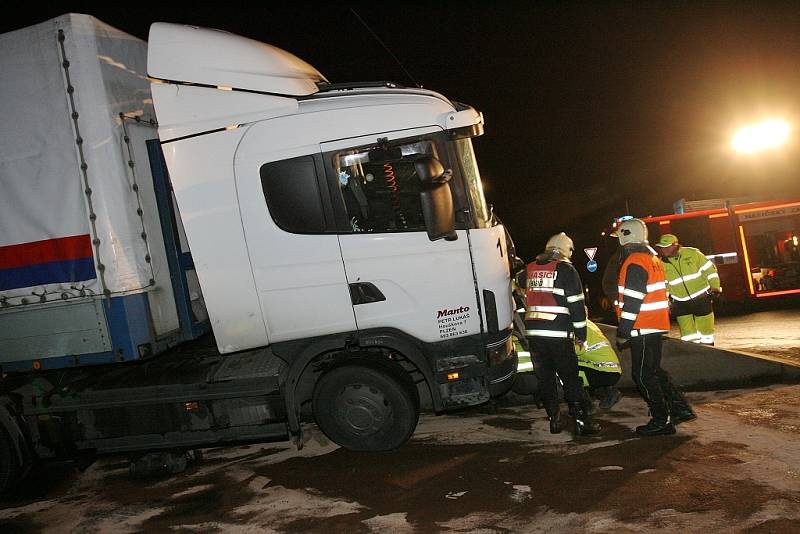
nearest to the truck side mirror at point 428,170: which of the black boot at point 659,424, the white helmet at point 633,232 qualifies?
the white helmet at point 633,232

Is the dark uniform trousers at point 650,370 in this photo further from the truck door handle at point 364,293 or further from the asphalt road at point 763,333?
the asphalt road at point 763,333

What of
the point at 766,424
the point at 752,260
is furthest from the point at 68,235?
the point at 752,260

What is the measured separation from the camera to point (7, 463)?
5281mm

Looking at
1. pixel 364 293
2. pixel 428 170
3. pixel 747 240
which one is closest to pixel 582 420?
pixel 364 293

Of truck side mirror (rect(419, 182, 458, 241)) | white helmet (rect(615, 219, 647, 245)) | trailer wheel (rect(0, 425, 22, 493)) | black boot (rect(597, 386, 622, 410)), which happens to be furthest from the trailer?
black boot (rect(597, 386, 622, 410))

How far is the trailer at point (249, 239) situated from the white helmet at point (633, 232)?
1195 millimetres

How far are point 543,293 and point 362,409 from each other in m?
1.86

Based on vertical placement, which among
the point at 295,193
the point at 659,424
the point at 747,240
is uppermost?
the point at 295,193

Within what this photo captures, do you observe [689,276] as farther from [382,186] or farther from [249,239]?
[249,239]

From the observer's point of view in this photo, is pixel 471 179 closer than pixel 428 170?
No

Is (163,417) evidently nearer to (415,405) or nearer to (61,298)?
(61,298)

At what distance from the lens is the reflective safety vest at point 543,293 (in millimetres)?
5379

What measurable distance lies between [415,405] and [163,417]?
2.10 m

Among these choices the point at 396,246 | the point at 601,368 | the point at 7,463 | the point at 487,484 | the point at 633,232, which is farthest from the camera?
the point at 601,368
